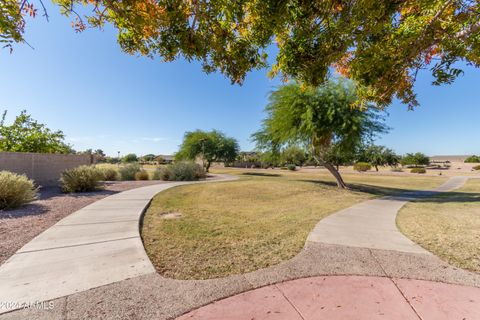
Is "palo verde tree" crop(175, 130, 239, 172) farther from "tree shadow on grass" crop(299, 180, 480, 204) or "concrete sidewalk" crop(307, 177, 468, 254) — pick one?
"concrete sidewalk" crop(307, 177, 468, 254)

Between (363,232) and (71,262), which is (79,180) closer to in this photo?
(71,262)

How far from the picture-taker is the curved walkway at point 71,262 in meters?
2.71

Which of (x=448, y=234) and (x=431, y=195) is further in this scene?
(x=431, y=195)

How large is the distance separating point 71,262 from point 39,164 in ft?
44.7

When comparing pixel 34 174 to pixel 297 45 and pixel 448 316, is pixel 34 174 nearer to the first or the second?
pixel 297 45

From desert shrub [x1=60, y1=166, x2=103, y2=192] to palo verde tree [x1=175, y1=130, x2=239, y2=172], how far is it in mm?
24304

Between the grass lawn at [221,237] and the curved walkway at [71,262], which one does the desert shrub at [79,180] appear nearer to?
the grass lawn at [221,237]

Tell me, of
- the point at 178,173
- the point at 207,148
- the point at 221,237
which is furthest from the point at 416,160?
the point at 221,237

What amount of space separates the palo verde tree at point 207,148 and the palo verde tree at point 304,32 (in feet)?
103

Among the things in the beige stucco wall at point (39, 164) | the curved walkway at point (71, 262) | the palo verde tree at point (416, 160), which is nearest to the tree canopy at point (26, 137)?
the beige stucco wall at point (39, 164)

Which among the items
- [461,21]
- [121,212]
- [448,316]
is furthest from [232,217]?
[461,21]

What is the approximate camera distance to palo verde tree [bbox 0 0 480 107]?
3.54 m

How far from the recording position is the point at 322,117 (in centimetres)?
1380

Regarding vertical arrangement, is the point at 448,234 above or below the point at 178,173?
below
